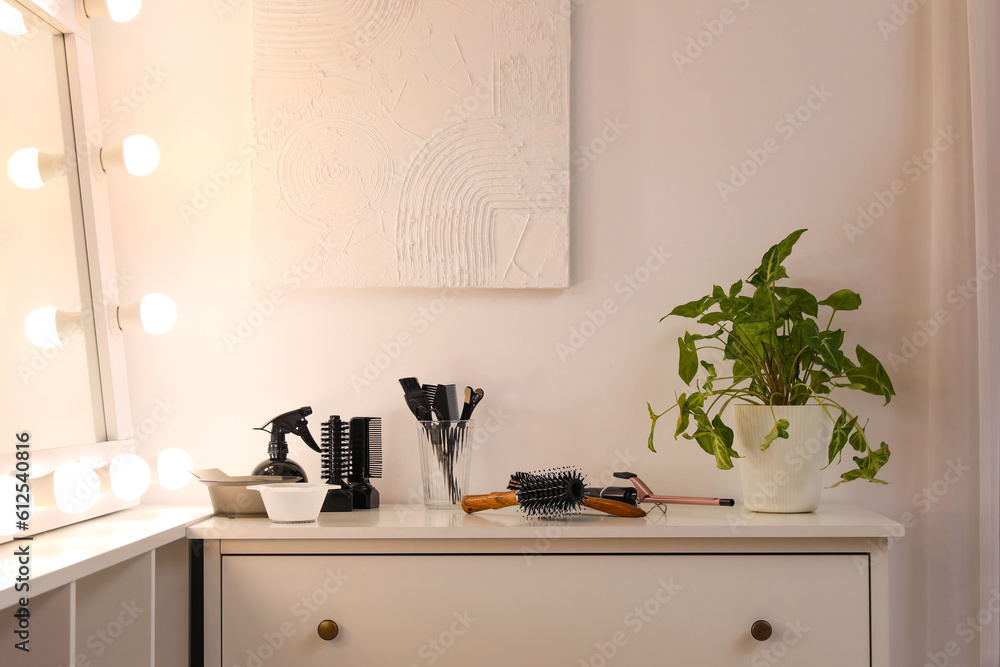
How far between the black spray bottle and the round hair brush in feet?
1.03

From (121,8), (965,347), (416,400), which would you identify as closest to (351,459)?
(416,400)

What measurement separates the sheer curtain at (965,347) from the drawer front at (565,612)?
1.15 feet

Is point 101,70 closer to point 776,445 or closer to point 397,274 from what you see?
point 397,274

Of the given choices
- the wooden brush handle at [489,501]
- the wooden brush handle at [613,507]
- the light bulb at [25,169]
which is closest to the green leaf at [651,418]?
the wooden brush handle at [613,507]

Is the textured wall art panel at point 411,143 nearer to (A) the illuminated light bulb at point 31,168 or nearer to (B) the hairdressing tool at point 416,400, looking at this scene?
(B) the hairdressing tool at point 416,400

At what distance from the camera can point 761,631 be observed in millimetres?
978

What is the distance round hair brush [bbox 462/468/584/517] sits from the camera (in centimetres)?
107

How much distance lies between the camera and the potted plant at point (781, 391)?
3.60 ft

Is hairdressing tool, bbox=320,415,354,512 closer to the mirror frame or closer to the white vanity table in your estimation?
the white vanity table

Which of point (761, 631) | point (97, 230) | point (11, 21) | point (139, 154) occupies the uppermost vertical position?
point (11, 21)

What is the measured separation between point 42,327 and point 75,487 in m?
0.24

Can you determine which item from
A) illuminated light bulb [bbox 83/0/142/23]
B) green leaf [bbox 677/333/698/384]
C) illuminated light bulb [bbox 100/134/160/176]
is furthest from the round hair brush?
illuminated light bulb [bbox 83/0/142/23]

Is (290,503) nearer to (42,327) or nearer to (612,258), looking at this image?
(42,327)

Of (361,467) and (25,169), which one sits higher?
(25,169)
